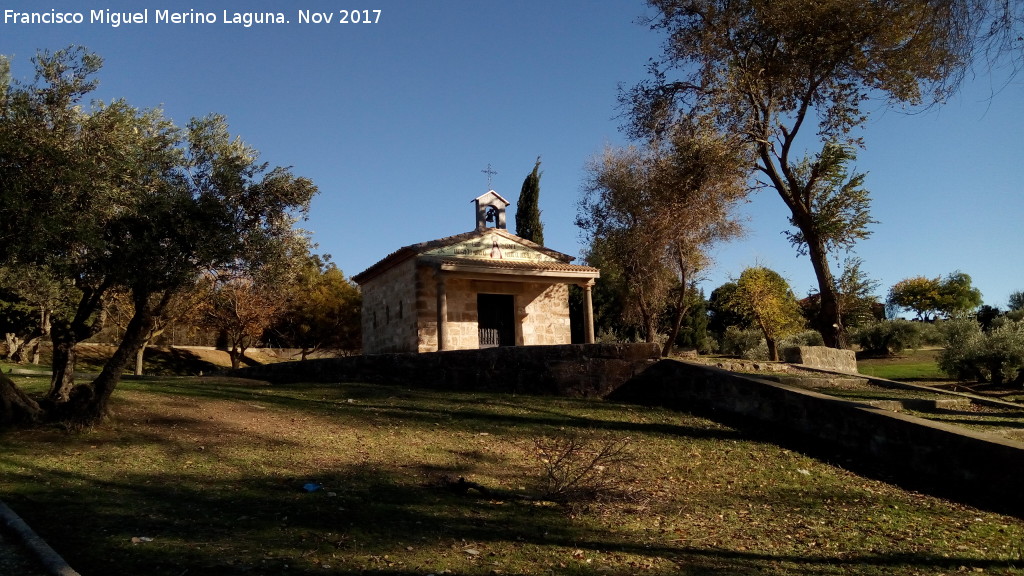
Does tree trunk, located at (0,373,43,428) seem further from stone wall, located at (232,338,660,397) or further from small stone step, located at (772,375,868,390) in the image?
small stone step, located at (772,375,868,390)

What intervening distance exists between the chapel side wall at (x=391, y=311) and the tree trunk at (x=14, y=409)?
14430 millimetres

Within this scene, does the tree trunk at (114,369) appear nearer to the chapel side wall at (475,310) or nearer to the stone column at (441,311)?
the stone column at (441,311)

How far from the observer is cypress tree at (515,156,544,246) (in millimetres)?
33531

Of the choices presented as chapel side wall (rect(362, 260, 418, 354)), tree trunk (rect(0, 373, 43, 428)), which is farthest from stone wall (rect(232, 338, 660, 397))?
chapel side wall (rect(362, 260, 418, 354))

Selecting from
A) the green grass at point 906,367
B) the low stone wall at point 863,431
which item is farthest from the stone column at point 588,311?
the low stone wall at point 863,431

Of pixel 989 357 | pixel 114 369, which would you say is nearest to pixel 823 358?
pixel 989 357

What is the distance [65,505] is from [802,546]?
5.97 m

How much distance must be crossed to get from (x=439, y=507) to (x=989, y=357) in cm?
1607

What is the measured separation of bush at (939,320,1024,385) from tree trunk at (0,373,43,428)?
19.1 metres

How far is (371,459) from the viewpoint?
7328mm

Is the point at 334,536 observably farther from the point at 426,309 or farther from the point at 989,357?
the point at 426,309

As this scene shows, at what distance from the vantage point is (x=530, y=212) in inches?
1335

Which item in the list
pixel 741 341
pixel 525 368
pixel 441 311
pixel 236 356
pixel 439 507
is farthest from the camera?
pixel 741 341

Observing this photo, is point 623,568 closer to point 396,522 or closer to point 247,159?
point 396,522
